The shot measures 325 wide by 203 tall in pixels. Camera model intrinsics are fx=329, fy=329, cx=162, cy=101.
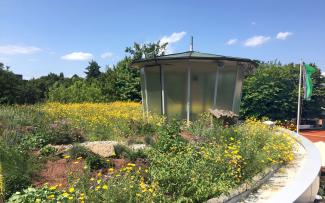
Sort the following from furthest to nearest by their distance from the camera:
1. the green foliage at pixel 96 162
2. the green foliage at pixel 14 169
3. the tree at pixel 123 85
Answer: the tree at pixel 123 85 < the green foliage at pixel 96 162 < the green foliage at pixel 14 169

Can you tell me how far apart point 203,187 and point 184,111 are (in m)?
7.30

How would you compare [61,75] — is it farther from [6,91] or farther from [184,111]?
[184,111]

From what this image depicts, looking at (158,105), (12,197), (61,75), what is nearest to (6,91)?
(158,105)

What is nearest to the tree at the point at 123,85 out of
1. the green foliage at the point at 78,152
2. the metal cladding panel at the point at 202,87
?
the metal cladding panel at the point at 202,87

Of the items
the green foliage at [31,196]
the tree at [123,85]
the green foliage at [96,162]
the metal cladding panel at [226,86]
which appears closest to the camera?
the green foliage at [31,196]

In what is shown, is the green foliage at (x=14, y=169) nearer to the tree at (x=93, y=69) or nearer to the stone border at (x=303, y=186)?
the stone border at (x=303, y=186)

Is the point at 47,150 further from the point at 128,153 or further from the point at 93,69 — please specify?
the point at 93,69

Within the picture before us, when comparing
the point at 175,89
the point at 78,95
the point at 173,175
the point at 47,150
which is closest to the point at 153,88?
the point at 175,89

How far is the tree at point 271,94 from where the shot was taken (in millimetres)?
38719

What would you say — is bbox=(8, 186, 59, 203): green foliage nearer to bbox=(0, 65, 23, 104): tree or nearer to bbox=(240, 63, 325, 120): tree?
bbox=(0, 65, 23, 104): tree

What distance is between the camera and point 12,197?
14.8 ft

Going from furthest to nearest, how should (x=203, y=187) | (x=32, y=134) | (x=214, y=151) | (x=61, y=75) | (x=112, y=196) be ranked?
(x=61, y=75) < (x=32, y=134) < (x=214, y=151) < (x=203, y=187) < (x=112, y=196)

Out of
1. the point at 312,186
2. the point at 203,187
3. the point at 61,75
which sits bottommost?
the point at 312,186

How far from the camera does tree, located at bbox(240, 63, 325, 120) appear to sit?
1524 inches
